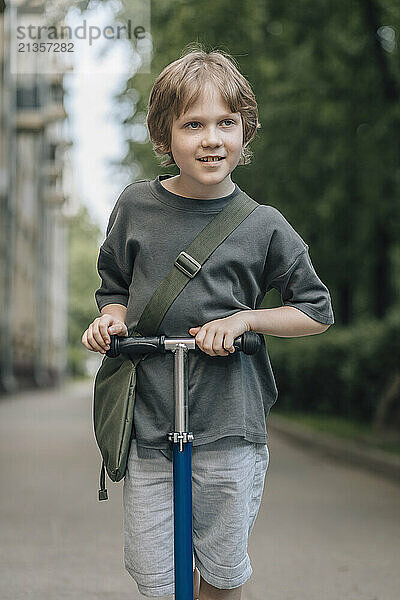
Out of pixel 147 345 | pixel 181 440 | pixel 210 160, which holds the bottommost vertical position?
pixel 181 440

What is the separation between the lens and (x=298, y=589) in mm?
5473

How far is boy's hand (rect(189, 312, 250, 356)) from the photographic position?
2762 millimetres

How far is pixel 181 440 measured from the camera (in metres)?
2.80

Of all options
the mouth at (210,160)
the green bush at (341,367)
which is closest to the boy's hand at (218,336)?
the mouth at (210,160)

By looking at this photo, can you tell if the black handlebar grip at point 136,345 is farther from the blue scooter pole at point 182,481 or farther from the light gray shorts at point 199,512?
the light gray shorts at point 199,512

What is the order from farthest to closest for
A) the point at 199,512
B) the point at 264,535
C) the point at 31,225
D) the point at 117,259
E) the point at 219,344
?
the point at 31,225 < the point at 264,535 < the point at 117,259 < the point at 199,512 < the point at 219,344

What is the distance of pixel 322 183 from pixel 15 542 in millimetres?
9539

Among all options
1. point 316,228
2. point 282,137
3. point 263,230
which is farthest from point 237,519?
point 316,228

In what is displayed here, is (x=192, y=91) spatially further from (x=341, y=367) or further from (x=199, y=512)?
(x=341, y=367)

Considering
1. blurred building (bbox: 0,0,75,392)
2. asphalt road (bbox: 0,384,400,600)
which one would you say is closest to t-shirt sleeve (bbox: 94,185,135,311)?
asphalt road (bbox: 0,384,400,600)

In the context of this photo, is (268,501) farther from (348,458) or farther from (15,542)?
(348,458)

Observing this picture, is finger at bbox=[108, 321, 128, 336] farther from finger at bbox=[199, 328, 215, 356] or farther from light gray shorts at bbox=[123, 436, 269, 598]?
light gray shorts at bbox=[123, 436, 269, 598]

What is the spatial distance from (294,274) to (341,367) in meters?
15.9

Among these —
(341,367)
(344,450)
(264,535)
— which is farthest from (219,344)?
(341,367)
